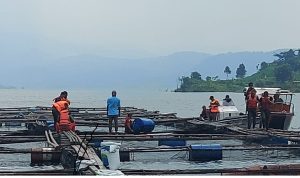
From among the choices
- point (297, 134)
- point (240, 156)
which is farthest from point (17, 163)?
point (297, 134)

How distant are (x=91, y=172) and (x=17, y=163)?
31.2 feet

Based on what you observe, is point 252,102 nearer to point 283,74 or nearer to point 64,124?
point 64,124

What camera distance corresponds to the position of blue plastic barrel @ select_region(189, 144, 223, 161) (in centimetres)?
2172

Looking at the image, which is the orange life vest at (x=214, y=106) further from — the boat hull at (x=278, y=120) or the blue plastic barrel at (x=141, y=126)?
the blue plastic barrel at (x=141, y=126)

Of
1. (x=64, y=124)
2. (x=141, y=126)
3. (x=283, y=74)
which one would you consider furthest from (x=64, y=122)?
(x=283, y=74)

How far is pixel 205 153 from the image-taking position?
2197 centimetres

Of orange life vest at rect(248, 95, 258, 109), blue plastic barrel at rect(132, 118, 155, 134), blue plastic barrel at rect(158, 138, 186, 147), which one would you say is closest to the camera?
blue plastic barrel at rect(158, 138, 186, 147)

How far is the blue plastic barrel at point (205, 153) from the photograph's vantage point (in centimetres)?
2172

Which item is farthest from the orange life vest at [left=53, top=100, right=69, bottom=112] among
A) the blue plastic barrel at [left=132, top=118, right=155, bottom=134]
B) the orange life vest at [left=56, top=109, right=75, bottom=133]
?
the blue plastic barrel at [left=132, top=118, right=155, bottom=134]

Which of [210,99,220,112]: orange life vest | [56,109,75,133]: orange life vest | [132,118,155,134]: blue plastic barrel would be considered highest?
[210,99,220,112]: orange life vest

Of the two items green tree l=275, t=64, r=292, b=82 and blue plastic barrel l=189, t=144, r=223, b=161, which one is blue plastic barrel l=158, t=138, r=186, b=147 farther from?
green tree l=275, t=64, r=292, b=82

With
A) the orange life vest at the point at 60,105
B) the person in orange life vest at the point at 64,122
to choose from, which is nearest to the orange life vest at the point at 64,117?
the person in orange life vest at the point at 64,122

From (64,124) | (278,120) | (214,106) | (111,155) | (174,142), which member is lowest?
(174,142)

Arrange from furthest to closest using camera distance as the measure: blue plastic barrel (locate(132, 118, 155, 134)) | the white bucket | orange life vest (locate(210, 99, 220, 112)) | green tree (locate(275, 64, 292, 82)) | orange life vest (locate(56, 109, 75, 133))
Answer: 1. green tree (locate(275, 64, 292, 82))
2. orange life vest (locate(210, 99, 220, 112))
3. blue plastic barrel (locate(132, 118, 155, 134))
4. orange life vest (locate(56, 109, 75, 133))
5. the white bucket
